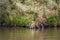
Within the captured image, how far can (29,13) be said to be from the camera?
3456 centimetres

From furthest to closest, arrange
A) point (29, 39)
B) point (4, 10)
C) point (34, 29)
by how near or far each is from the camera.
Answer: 1. point (4, 10)
2. point (34, 29)
3. point (29, 39)

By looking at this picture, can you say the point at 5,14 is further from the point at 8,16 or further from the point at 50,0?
the point at 50,0

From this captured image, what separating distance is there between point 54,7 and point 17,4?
147 inches

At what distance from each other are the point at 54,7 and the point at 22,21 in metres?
3.50

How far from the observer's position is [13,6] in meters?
34.9

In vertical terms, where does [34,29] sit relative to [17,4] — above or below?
below

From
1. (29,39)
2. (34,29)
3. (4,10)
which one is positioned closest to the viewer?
(29,39)

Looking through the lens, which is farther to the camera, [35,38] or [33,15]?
[33,15]

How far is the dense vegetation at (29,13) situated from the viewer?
34125mm

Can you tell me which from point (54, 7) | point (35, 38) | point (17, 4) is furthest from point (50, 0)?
point (35, 38)

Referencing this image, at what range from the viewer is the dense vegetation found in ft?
112

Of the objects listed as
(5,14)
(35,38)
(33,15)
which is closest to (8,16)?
(5,14)

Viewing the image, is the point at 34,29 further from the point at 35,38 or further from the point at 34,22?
the point at 35,38

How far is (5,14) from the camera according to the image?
3534 cm
